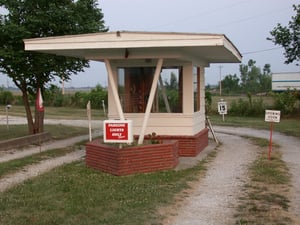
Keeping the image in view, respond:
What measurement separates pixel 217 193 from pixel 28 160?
5.49m

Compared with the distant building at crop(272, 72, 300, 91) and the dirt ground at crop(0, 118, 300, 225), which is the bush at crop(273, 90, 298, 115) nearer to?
the dirt ground at crop(0, 118, 300, 225)

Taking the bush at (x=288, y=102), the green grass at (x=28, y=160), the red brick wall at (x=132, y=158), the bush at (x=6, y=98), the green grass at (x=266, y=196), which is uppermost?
the bush at (x=6, y=98)

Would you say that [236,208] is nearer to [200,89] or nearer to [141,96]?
[141,96]

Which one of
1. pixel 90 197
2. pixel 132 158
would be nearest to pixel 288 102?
pixel 132 158

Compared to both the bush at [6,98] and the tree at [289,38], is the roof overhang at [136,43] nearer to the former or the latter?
the tree at [289,38]

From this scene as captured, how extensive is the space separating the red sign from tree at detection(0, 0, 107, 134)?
585 centimetres

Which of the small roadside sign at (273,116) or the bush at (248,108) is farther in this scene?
the bush at (248,108)

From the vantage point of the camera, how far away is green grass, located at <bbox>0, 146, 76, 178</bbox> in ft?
34.5

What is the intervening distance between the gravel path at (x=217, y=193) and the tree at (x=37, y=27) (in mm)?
6130

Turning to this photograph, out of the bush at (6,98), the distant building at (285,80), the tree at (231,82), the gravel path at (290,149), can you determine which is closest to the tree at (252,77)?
the tree at (231,82)

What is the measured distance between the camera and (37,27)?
1498 cm

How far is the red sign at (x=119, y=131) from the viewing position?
31.8 feet

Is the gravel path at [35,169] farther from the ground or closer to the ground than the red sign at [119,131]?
closer to the ground

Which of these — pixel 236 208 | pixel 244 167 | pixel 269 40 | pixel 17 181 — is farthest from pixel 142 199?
pixel 269 40
